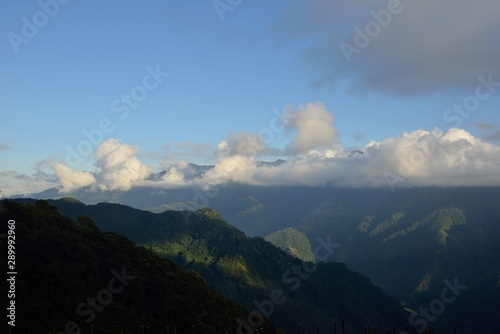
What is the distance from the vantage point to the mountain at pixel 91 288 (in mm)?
139250

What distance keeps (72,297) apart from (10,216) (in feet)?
154

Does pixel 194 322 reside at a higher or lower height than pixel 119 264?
lower

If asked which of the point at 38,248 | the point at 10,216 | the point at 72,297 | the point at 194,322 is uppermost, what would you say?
the point at 10,216

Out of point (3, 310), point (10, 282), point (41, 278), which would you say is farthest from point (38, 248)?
point (3, 310)

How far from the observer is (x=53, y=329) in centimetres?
12719

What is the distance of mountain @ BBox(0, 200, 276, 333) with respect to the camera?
139 meters

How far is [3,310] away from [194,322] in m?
61.3

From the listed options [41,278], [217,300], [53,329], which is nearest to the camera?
[53,329]

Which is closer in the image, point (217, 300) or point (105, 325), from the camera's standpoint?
point (105, 325)

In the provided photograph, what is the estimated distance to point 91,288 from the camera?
161 m

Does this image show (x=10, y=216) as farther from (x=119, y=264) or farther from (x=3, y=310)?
(x=3, y=310)

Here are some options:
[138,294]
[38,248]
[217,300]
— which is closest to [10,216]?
[38,248]

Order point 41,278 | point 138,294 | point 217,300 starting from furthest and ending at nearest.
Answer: point 217,300
point 138,294
point 41,278

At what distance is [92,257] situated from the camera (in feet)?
569
